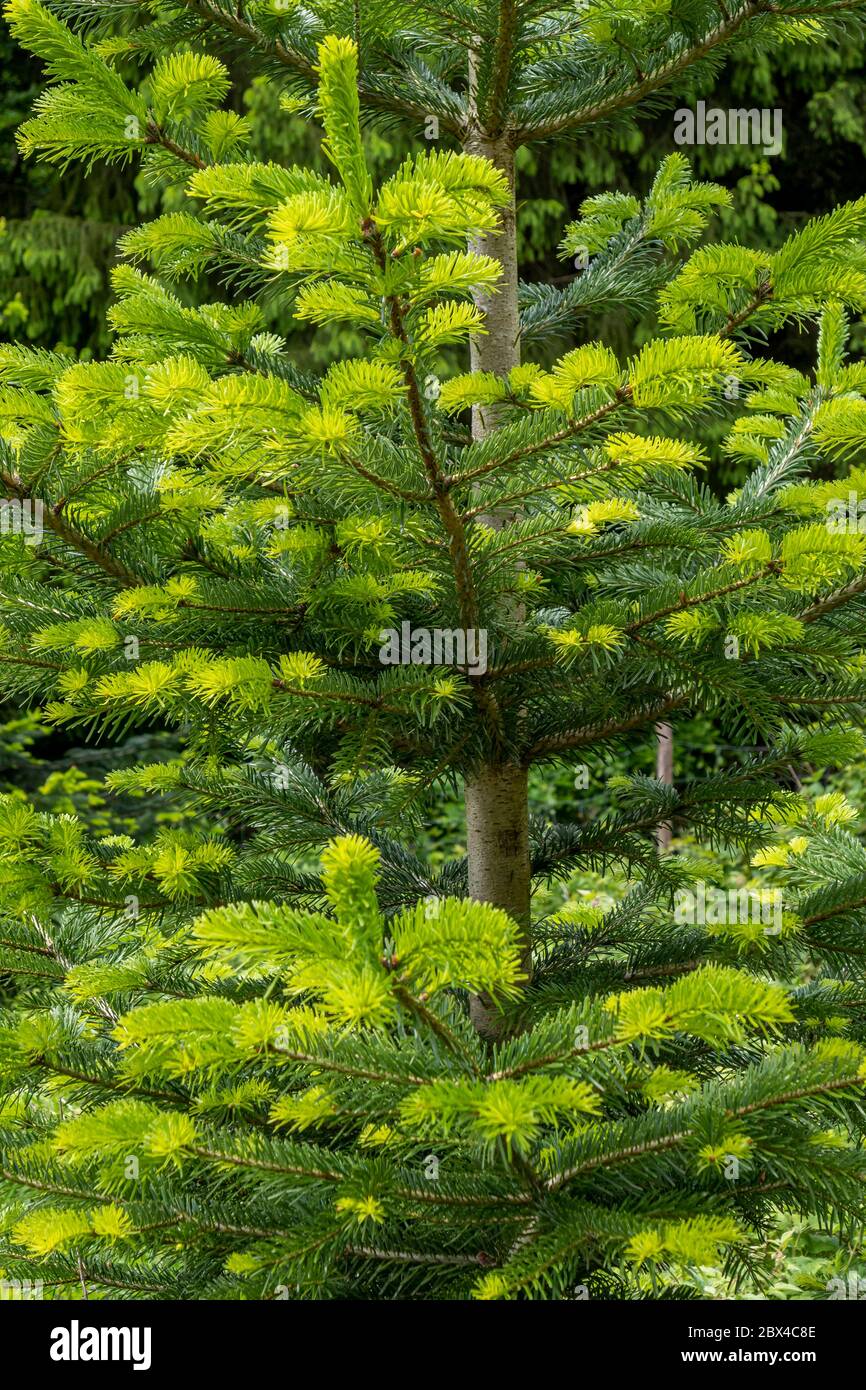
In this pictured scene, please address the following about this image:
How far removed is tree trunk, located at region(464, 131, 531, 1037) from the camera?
2488mm

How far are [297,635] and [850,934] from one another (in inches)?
48.3

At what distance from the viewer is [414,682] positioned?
199cm

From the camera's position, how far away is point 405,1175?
5.93ft

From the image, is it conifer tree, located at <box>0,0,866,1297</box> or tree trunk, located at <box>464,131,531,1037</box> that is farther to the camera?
tree trunk, located at <box>464,131,531,1037</box>

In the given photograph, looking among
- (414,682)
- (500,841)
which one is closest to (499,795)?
(500,841)

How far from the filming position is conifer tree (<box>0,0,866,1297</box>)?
151cm

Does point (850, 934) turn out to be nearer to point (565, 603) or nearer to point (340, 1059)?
point (565, 603)

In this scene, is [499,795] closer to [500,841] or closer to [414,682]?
[500,841]

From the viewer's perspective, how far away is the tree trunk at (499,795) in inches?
98.0

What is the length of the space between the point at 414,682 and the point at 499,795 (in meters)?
0.58

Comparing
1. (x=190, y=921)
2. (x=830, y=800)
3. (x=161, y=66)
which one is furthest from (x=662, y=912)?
(x=161, y=66)

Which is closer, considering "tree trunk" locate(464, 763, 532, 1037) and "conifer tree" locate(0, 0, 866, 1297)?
"conifer tree" locate(0, 0, 866, 1297)

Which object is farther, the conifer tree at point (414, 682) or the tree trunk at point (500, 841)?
the tree trunk at point (500, 841)

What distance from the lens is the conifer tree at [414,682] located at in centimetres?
151
